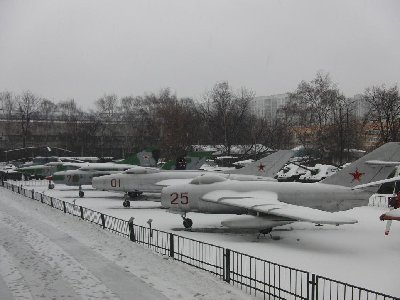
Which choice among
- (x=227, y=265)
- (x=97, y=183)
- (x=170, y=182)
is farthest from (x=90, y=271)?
(x=97, y=183)

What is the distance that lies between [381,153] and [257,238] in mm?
7343

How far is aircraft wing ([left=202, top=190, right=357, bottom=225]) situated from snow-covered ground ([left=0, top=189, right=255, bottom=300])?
4898 millimetres

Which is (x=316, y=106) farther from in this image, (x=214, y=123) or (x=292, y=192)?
(x=292, y=192)

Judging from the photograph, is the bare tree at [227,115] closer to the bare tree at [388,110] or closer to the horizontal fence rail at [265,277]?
the bare tree at [388,110]

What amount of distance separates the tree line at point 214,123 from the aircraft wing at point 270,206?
29.5m

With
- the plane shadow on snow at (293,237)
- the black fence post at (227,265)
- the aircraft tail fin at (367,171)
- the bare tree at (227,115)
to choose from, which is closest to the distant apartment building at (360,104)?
the bare tree at (227,115)

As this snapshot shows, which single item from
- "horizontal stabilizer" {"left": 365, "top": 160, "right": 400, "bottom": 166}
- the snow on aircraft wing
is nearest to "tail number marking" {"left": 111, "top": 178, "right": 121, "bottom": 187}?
the snow on aircraft wing

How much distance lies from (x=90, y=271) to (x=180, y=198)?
9172 mm

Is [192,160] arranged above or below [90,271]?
above

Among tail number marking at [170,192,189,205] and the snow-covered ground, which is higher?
tail number marking at [170,192,189,205]

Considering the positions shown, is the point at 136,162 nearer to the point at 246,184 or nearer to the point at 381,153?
the point at 246,184

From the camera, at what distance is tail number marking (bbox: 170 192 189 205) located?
69.6 feet

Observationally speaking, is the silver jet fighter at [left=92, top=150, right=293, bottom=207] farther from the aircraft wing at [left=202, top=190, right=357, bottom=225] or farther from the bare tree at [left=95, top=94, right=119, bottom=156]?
the bare tree at [left=95, top=94, right=119, bottom=156]

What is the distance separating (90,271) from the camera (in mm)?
12422
